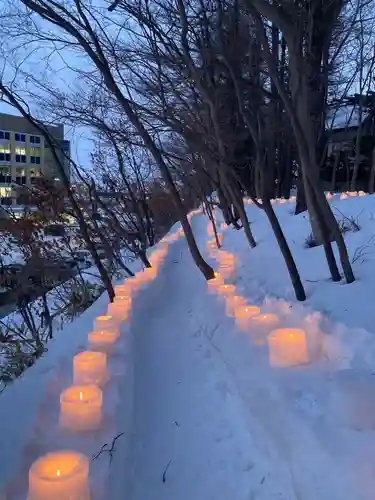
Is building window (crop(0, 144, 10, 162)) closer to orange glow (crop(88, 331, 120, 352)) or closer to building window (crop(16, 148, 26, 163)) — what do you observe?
building window (crop(16, 148, 26, 163))

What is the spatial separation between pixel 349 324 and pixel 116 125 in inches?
306

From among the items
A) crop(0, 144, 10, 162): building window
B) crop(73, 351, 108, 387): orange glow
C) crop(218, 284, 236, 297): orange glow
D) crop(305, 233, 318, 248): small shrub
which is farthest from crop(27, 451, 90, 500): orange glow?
crop(0, 144, 10, 162): building window

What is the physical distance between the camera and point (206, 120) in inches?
412

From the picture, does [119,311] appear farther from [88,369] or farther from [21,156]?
[21,156]

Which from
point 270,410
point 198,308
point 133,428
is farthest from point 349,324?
point 198,308

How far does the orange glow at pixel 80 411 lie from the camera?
2.29m

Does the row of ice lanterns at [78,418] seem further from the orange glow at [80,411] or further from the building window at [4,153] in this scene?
the building window at [4,153]

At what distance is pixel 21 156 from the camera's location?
46.0 metres

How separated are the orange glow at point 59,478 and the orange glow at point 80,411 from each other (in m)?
0.52

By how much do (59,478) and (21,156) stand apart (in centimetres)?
4744

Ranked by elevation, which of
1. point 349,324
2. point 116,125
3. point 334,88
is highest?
point 334,88

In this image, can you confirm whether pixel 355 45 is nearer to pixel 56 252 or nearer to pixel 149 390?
pixel 56 252

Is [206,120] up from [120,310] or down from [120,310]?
up

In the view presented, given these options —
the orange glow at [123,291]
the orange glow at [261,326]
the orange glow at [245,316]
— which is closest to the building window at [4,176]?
the orange glow at [123,291]
